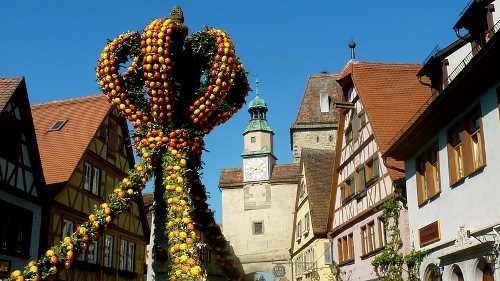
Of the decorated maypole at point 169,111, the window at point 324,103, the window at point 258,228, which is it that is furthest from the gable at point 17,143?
the window at point 324,103

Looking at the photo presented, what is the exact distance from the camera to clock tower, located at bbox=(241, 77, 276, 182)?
51656 mm

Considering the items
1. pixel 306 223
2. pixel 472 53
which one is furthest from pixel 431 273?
pixel 306 223

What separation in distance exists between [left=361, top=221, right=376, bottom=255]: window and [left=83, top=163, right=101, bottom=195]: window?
8725mm

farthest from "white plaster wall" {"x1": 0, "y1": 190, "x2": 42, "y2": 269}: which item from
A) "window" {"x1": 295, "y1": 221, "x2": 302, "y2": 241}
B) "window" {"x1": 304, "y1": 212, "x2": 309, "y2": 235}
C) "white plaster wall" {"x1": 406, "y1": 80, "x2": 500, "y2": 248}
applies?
"window" {"x1": 295, "y1": 221, "x2": 302, "y2": 241}

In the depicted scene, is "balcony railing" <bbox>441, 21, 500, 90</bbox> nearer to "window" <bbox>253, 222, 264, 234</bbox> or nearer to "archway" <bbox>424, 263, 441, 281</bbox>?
"archway" <bbox>424, 263, 441, 281</bbox>

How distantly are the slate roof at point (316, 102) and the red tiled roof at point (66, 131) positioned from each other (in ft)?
102

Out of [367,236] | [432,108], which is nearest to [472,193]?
[432,108]

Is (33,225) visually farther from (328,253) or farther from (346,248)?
(328,253)

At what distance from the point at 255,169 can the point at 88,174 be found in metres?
32.3

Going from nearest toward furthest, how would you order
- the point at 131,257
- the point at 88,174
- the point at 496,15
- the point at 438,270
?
the point at 496,15 < the point at 438,270 < the point at 88,174 < the point at 131,257

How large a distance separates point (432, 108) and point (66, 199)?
414 inches

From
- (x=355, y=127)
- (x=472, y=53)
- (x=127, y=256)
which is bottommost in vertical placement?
(x=127, y=256)

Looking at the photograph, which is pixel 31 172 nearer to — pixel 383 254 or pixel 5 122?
pixel 5 122

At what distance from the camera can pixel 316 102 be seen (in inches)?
2036
